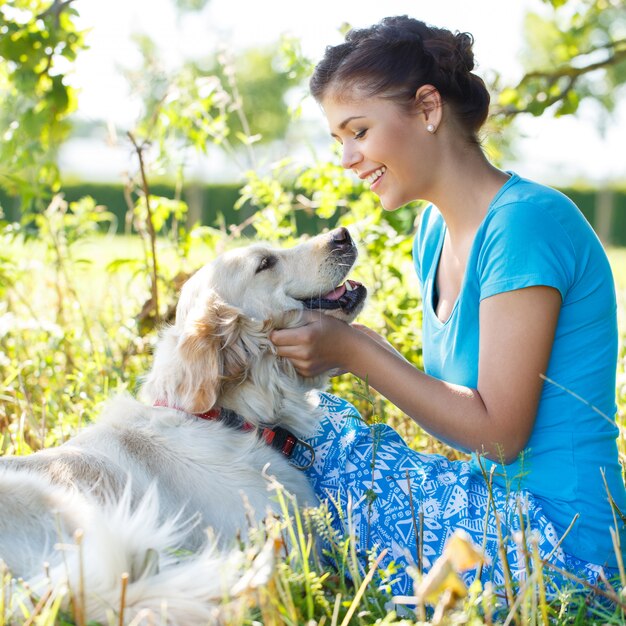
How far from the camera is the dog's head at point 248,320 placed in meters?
2.59

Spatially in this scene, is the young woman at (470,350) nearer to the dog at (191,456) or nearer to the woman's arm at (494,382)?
the woman's arm at (494,382)

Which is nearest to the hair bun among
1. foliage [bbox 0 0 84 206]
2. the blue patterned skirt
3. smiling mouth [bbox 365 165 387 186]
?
smiling mouth [bbox 365 165 387 186]

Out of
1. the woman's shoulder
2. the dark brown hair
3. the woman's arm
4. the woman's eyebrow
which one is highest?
the dark brown hair

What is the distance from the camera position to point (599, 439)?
7.80 feet

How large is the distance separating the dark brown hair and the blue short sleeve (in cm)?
46

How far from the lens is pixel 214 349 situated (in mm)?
2619

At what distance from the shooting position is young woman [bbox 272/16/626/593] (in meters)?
2.29

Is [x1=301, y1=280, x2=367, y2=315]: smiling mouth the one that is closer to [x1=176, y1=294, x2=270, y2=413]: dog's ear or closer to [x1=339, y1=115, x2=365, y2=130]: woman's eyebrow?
[x1=176, y1=294, x2=270, y2=413]: dog's ear

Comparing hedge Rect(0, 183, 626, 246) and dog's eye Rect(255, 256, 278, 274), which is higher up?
dog's eye Rect(255, 256, 278, 274)

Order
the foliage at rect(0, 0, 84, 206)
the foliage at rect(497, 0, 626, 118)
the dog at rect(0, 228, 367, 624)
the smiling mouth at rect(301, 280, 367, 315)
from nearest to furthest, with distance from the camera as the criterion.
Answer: the dog at rect(0, 228, 367, 624)
the smiling mouth at rect(301, 280, 367, 315)
the foliage at rect(0, 0, 84, 206)
the foliage at rect(497, 0, 626, 118)

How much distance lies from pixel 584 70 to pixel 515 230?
13.7ft

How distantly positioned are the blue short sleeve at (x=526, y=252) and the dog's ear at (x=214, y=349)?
80 cm

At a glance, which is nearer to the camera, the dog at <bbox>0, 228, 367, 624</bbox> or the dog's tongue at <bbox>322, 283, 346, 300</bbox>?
the dog at <bbox>0, 228, 367, 624</bbox>

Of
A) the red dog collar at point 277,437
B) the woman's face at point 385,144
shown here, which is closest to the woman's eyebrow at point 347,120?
the woman's face at point 385,144
